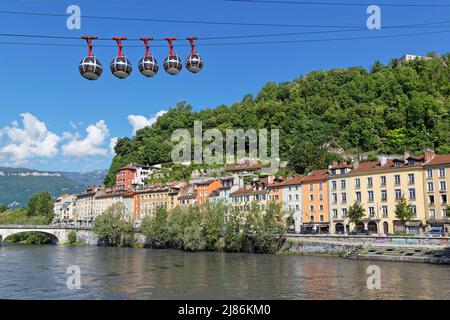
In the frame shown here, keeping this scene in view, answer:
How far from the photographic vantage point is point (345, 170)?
216ft

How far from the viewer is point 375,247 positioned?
165 ft

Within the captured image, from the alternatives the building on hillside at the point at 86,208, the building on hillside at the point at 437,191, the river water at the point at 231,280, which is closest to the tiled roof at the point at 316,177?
the building on hillside at the point at 437,191

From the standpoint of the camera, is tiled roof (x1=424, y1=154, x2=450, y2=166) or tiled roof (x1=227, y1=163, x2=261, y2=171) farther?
tiled roof (x1=227, y1=163, x2=261, y2=171)

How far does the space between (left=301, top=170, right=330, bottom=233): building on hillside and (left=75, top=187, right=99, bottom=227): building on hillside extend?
74.6 metres

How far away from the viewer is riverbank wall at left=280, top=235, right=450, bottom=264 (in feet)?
145

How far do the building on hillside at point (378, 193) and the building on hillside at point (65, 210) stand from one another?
99.0 metres

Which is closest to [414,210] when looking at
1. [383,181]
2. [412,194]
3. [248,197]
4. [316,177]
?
[412,194]

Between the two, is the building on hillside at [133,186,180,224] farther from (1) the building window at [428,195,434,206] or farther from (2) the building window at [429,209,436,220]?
(2) the building window at [429,209,436,220]

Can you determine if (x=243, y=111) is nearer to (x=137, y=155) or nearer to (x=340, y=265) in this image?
(x=137, y=155)

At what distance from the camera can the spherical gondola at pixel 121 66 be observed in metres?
12.9

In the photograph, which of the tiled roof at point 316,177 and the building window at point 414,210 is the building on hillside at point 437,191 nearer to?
the building window at point 414,210

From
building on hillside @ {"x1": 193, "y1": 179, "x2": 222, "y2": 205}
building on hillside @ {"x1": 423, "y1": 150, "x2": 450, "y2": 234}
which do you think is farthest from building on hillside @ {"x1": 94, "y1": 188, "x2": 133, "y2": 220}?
building on hillside @ {"x1": 423, "y1": 150, "x2": 450, "y2": 234}

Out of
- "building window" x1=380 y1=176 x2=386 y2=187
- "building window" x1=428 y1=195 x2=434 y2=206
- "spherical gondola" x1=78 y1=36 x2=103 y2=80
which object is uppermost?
"building window" x1=380 y1=176 x2=386 y2=187

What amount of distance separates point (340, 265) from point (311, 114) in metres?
91.6
